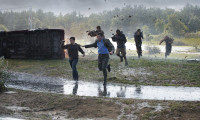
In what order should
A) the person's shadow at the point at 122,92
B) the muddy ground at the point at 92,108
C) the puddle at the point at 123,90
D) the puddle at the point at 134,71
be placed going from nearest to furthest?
1. the muddy ground at the point at 92,108
2. the puddle at the point at 123,90
3. the person's shadow at the point at 122,92
4. the puddle at the point at 134,71

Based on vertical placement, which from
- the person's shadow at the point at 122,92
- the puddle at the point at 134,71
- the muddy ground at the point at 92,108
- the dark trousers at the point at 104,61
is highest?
the dark trousers at the point at 104,61

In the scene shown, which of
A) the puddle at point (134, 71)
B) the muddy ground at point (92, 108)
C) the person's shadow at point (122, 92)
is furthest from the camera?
the puddle at point (134, 71)

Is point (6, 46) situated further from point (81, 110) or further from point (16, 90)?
point (81, 110)

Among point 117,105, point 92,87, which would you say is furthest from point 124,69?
point 117,105

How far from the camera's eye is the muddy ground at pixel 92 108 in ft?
25.2

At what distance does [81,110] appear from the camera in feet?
27.2

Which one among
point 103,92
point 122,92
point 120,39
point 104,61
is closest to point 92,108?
point 103,92

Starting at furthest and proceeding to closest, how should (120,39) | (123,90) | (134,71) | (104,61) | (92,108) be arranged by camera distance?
(120,39), (134,71), (104,61), (123,90), (92,108)

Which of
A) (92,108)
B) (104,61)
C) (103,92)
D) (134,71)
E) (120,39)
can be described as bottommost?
(92,108)

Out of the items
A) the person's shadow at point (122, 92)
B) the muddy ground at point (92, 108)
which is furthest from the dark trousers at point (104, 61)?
the muddy ground at point (92, 108)

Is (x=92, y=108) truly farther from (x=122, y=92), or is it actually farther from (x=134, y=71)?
(x=134, y=71)

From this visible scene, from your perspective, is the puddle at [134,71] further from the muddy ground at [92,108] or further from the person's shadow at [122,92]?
the muddy ground at [92,108]

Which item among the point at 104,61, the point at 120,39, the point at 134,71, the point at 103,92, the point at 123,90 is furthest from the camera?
the point at 120,39

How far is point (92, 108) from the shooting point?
27.7 ft
